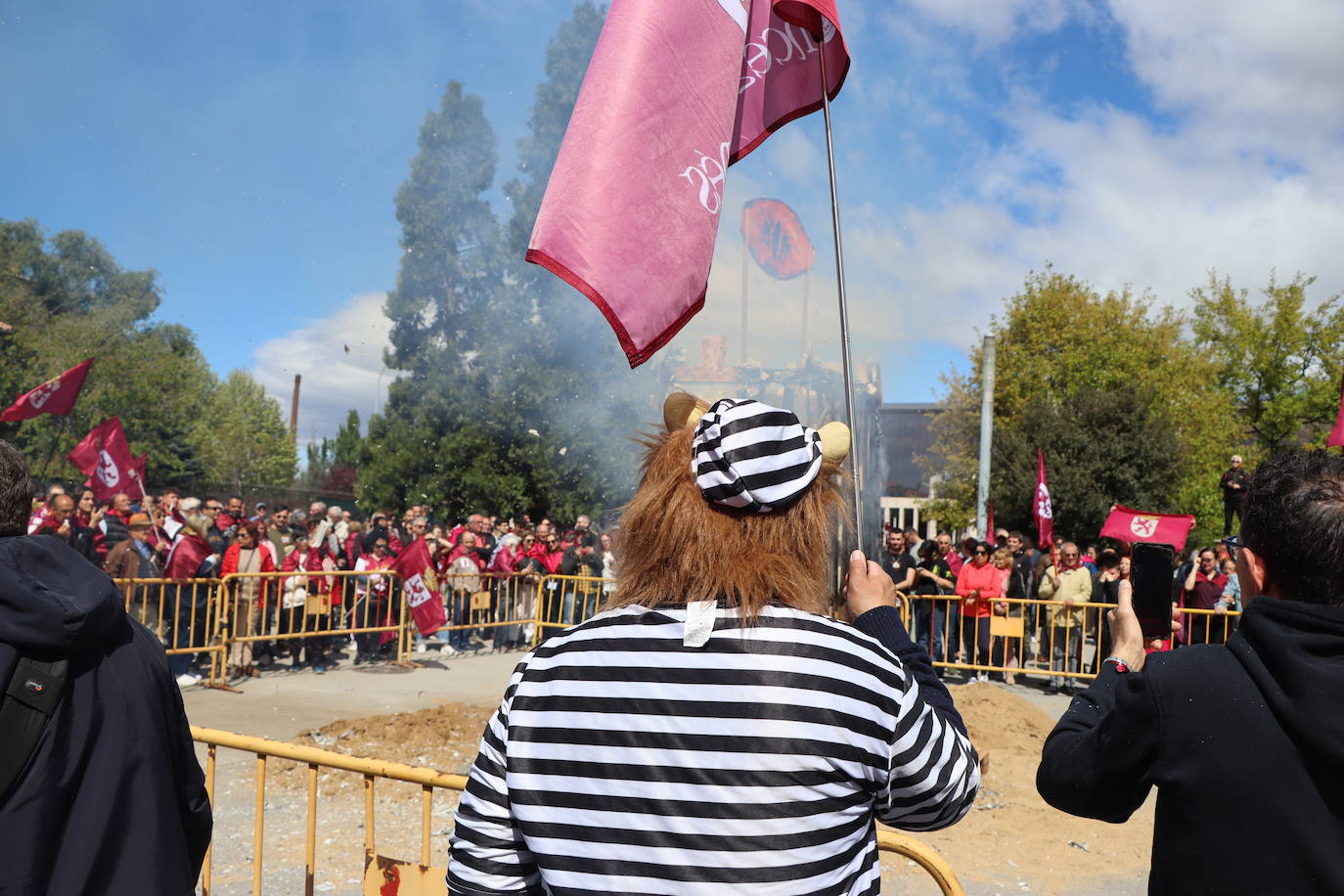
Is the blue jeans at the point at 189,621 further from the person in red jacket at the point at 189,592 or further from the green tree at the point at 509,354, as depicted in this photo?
the green tree at the point at 509,354

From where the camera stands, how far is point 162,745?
1973mm

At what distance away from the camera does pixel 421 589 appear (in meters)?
10.8

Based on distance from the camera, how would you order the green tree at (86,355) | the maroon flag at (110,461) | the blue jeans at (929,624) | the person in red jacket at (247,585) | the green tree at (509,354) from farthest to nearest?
1. the green tree at (86,355)
2. the green tree at (509,354)
3. the maroon flag at (110,461)
4. the blue jeans at (929,624)
5. the person in red jacket at (247,585)

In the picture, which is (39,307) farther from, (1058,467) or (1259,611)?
(1259,611)

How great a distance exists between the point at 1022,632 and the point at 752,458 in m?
10.5

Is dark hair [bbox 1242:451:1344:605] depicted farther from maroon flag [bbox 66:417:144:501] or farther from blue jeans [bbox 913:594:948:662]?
maroon flag [bbox 66:417:144:501]

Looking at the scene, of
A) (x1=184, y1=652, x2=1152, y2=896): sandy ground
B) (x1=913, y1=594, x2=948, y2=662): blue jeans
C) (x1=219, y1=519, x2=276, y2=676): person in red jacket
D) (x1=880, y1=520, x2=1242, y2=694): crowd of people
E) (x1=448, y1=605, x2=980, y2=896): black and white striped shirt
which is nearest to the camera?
(x1=448, y1=605, x2=980, y2=896): black and white striped shirt

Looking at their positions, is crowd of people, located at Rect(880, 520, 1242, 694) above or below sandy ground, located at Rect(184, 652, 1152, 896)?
above

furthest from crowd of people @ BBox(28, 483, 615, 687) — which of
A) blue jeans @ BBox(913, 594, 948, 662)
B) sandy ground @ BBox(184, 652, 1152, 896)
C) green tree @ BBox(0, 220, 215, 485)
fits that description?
green tree @ BBox(0, 220, 215, 485)

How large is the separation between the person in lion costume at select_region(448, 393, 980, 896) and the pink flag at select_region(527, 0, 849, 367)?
0.94 metres

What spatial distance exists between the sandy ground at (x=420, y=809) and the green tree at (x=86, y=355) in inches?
1068

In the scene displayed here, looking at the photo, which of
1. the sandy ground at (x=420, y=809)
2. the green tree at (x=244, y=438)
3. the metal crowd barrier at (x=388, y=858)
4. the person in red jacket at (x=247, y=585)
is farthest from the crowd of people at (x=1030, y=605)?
the green tree at (x=244, y=438)

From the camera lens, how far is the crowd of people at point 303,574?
31.5 ft

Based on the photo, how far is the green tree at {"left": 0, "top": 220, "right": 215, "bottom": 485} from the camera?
1247 inches
